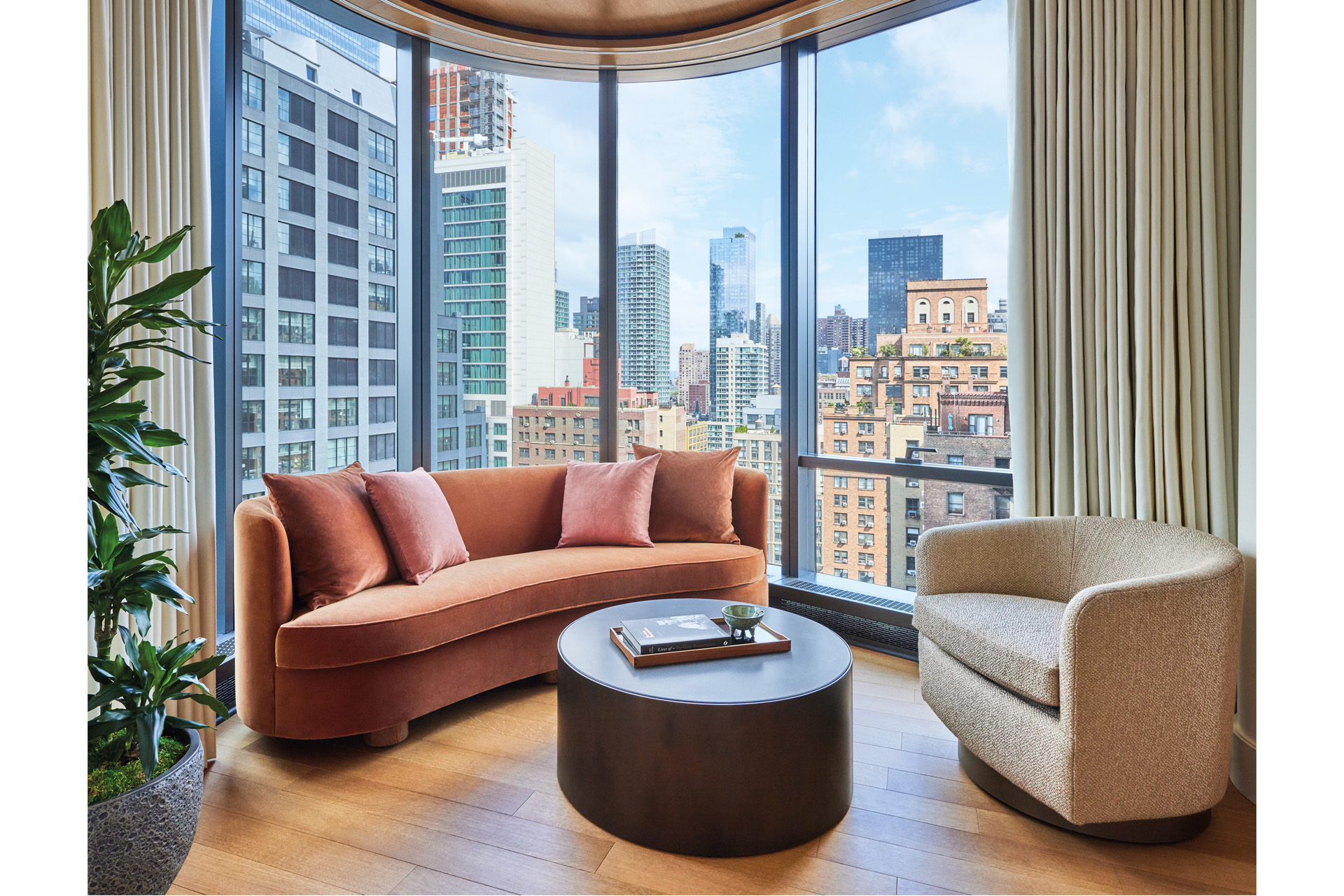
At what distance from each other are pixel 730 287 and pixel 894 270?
2.81 feet

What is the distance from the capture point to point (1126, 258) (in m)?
2.50

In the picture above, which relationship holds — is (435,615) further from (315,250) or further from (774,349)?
(774,349)

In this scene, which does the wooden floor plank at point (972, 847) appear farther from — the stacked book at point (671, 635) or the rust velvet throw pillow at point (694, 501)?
the rust velvet throw pillow at point (694, 501)

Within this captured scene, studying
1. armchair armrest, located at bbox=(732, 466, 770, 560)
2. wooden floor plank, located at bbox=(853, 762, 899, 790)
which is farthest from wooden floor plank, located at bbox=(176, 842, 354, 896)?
armchair armrest, located at bbox=(732, 466, 770, 560)

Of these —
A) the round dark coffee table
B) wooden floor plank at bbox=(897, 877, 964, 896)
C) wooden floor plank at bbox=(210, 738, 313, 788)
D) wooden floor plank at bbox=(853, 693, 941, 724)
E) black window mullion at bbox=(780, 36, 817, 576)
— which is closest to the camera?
wooden floor plank at bbox=(897, 877, 964, 896)

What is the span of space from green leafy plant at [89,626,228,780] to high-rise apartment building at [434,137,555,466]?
2.31m

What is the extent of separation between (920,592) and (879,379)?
126 centimetres

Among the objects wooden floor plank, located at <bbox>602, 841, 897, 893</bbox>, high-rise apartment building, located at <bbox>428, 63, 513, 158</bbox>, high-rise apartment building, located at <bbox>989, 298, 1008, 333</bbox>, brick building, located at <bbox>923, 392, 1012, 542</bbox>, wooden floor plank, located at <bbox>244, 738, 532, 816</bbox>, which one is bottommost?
wooden floor plank, located at <bbox>602, 841, 897, 893</bbox>

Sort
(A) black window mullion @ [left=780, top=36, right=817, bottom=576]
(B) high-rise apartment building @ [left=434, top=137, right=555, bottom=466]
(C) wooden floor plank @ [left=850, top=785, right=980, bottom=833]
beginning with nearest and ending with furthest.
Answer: (C) wooden floor plank @ [left=850, top=785, right=980, bottom=833] → (A) black window mullion @ [left=780, top=36, right=817, bottom=576] → (B) high-rise apartment building @ [left=434, top=137, right=555, bottom=466]

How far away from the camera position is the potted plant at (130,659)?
4.71 ft

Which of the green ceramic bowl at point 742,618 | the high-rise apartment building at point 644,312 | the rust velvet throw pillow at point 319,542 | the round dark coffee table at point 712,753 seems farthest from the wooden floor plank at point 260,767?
the high-rise apartment building at point 644,312

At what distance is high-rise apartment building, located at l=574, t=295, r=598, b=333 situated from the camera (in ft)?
12.9

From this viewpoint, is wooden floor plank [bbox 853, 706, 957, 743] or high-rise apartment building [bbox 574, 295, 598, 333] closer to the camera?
wooden floor plank [bbox 853, 706, 957, 743]

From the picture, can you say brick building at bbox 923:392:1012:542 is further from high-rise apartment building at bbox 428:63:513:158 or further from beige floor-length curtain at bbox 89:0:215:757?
beige floor-length curtain at bbox 89:0:215:757
